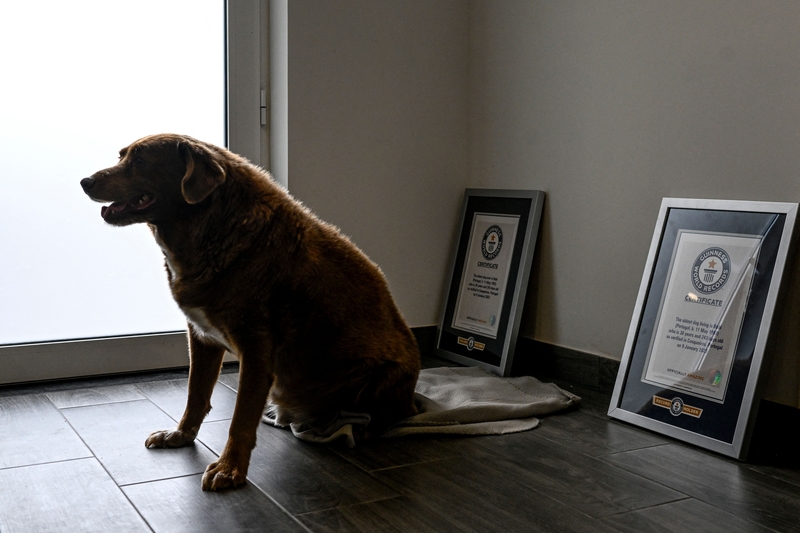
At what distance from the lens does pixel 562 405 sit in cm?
264

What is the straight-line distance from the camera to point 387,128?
349 centimetres

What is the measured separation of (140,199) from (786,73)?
6.32 ft

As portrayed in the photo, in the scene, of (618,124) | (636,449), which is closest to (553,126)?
(618,124)

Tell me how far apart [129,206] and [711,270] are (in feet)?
5.88

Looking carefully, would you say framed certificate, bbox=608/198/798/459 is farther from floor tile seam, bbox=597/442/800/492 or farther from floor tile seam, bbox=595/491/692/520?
floor tile seam, bbox=595/491/692/520

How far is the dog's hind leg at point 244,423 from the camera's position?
1869 millimetres

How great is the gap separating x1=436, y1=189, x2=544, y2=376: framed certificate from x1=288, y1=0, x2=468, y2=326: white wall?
13 cm

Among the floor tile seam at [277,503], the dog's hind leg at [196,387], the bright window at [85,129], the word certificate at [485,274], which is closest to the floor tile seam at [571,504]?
the floor tile seam at [277,503]

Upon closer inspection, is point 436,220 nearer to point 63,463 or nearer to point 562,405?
point 562,405

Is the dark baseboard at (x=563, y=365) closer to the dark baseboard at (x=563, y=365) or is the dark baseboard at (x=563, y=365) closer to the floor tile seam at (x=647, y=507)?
the dark baseboard at (x=563, y=365)

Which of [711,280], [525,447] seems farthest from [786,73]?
[525,447]

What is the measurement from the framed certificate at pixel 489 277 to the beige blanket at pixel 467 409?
272 mm

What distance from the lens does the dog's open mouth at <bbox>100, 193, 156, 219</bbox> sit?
6.48 ft

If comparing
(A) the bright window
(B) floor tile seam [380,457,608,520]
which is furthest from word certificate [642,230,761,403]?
(A) the bright window
